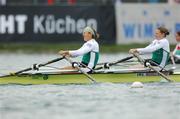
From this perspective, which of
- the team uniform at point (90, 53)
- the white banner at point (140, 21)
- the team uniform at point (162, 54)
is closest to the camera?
the team uniform at point (90, 53)

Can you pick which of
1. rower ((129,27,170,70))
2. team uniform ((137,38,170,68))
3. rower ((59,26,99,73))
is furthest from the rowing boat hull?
team uniform ((137,38,170,68))

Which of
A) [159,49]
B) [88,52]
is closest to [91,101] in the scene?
[88,52]

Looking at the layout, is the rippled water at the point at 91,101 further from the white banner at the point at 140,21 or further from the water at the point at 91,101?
the white banner at the point at 140,21

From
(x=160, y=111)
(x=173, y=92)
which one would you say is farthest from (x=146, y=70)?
(x=160, y=111)

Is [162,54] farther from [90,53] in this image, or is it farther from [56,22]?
[56,22]

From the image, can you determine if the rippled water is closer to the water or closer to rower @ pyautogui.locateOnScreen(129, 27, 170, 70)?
the water

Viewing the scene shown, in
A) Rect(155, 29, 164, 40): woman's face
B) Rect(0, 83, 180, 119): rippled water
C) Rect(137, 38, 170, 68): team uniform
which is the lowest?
Rect(0, 83, 180, 119): rippled water

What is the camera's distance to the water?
1571 centimetres

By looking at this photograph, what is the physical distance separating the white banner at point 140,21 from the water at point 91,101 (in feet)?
46.2

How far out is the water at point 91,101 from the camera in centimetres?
1571

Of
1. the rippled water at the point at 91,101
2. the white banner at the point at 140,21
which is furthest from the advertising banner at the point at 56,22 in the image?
the rippled water at the point at 91,101

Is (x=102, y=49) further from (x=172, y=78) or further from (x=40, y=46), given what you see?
(x=172, y=78)

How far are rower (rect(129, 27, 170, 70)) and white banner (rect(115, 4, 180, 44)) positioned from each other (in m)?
13.2

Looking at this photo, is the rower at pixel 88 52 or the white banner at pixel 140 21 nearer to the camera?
the rower at pixel 88 52
